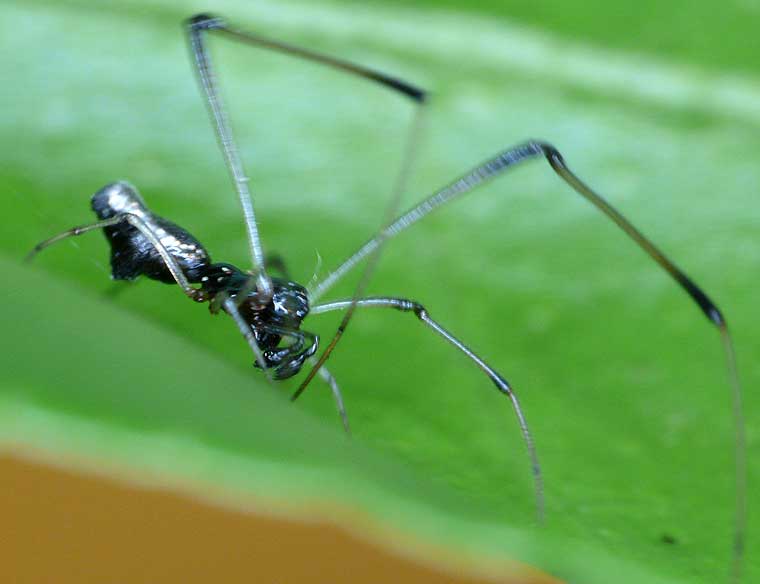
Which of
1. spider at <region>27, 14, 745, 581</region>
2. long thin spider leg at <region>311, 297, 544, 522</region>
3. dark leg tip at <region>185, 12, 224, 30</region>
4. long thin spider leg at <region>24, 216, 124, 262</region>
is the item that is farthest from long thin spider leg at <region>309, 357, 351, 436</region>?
dark leg tip at <region>185, 12, 224, 30</region>

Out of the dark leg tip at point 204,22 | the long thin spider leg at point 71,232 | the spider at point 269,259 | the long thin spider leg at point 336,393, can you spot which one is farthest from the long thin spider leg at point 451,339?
the dark leg tip at point 204,22

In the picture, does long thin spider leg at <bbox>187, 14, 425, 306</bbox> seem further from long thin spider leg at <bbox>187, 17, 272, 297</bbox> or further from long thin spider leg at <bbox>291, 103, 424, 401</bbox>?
long thin spider leg at <bbox>291, 103, 424, 401</bbox>

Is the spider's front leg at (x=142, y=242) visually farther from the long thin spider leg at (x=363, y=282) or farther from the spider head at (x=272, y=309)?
the long thin spider leg at (x=363, y=282)

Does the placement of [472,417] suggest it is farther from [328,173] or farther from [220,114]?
[220,114]

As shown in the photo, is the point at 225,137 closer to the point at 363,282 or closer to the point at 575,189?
the point at 363,282

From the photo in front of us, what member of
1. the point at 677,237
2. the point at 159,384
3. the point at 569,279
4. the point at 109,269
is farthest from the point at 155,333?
the point at 677,237
